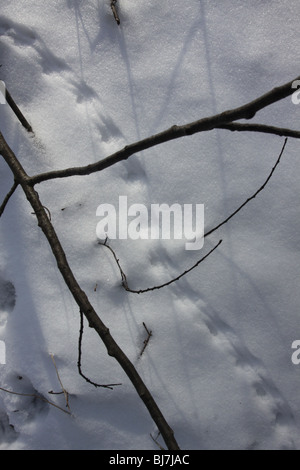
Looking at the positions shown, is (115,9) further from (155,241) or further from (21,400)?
(21,400)

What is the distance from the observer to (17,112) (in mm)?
1198

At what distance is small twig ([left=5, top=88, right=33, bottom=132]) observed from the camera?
116cm

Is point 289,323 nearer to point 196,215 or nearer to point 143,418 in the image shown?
point 196,215

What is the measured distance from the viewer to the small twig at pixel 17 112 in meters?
1.16

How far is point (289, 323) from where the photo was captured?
3.99 ft

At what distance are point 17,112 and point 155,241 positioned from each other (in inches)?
23.8

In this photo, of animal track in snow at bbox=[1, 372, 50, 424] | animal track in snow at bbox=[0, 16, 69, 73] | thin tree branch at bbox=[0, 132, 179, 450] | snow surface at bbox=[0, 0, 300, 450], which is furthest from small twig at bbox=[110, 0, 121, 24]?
animal track in snow at bbox=[1, 372, 50, 424]

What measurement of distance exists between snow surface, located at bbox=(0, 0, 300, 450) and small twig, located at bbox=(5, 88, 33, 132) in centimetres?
4

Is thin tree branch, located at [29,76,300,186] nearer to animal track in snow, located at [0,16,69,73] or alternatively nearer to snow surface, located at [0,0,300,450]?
snow surface, located at [0,0,300,450]

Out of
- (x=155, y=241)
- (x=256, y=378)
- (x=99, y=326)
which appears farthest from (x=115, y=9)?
(x=256, y=378)

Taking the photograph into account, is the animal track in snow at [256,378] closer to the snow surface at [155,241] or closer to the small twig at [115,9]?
the snow surface at [155,241]

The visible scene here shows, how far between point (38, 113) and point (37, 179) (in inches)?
19.0

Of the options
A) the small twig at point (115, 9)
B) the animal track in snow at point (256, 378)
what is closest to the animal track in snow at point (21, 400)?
the animal track in snow at point (256, 378)
